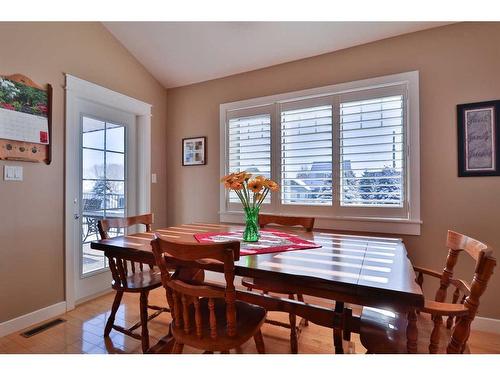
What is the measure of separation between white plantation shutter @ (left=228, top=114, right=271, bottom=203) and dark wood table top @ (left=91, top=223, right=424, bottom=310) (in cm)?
147

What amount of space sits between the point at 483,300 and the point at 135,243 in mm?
2613

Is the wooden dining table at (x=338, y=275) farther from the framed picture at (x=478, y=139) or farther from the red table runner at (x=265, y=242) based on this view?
the framed picture at (x=478, y=139)

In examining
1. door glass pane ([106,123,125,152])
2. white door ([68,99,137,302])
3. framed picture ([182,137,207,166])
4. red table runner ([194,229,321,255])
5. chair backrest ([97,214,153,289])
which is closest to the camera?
red table runner ([194,229,321,255])

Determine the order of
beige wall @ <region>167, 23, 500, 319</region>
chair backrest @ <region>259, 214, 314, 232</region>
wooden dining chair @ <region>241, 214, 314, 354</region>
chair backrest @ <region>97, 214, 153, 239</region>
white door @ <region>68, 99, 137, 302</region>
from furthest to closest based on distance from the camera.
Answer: white door @ <region>68, 99, 137, 302</region>
chair backrest @ <region>259, 214, 314, 232</region>
beige wall @ <region>167, 23, 500, 319</region>
chair backrest @ <region>97, 214, 153, 239</region>
wooden dining chair @ <region>241, 214, 314, 354</region>

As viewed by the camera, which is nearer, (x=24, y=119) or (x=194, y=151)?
(x=24, y=119)

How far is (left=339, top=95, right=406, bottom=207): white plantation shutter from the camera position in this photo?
7.62 feet

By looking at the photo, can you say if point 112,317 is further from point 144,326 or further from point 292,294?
point 292,294

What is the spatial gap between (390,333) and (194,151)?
8.93 ft

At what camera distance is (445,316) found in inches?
48.6

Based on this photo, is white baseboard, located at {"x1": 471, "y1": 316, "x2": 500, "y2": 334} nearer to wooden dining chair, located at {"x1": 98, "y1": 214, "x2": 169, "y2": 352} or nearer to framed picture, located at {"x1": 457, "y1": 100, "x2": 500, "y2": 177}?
framed picture, located at {"x1": 457, "y1": 100, "x2": 500, "y2": 177}

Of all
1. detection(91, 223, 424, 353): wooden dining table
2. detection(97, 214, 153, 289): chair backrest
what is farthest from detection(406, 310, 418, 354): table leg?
detection(97, 214, 153, 289): chair backrest

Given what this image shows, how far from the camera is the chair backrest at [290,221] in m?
2.18

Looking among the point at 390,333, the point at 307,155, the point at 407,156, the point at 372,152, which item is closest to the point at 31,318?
the point at 390,333
